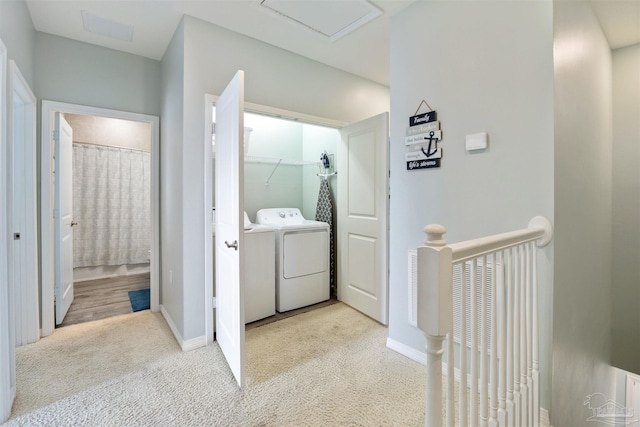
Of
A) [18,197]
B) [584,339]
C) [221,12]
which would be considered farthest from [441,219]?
[18,197]

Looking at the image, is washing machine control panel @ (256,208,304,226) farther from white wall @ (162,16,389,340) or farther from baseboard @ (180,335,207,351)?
baseboard @ (180,335,207,351)

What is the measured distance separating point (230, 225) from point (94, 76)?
6.97ft

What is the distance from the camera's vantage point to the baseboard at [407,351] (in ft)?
6.91

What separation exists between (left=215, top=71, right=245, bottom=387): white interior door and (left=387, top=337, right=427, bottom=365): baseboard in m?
1.15

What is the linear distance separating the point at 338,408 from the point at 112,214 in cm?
425

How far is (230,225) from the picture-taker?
1.96m

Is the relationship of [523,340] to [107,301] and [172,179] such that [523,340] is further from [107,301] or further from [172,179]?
[107,301]

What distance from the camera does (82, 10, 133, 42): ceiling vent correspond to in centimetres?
228

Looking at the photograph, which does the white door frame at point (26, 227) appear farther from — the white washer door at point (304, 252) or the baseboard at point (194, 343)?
the white washer door at point (304, 252)

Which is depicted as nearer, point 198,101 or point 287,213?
point 198,101

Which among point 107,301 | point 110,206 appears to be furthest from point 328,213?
point 110,206

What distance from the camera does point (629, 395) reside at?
2.67 meters

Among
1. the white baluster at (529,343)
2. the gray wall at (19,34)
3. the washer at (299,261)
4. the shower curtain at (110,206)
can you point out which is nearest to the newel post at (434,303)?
the white baluster at (529,343)

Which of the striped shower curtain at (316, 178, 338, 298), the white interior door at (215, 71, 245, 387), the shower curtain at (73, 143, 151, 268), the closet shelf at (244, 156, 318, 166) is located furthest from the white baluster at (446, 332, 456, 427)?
the shower curtain at (73, 143, 151, 268)
